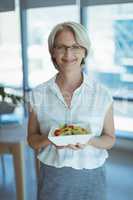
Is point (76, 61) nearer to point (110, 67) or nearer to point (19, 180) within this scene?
point (19, 180)

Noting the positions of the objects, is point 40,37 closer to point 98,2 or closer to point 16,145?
point 98,2

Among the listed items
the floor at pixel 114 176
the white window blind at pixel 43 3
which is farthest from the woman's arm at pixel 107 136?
the white window blind at pixel 43 3

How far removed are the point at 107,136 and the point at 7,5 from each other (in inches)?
136

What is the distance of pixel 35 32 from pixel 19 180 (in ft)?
8.04

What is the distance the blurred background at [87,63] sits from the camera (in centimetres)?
255

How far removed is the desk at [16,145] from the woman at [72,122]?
32.4 inches

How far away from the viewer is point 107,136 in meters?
1.06

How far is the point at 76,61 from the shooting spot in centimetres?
99

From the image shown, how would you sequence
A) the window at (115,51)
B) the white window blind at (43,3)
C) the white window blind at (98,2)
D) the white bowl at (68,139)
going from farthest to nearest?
the white window blind at (43,3), the window at (115,51), the white window blind at (98,2), the white bowl at (68,139)

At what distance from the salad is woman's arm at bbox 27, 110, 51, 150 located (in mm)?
55

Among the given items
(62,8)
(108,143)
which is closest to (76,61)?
(108,143)

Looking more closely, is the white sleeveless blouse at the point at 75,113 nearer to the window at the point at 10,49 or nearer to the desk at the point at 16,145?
the desk at the point at 16,145

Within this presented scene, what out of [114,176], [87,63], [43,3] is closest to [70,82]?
[114,176]

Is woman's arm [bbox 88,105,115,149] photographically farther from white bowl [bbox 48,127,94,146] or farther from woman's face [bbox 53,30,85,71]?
woman's face [bbox 53,30,85,71]
